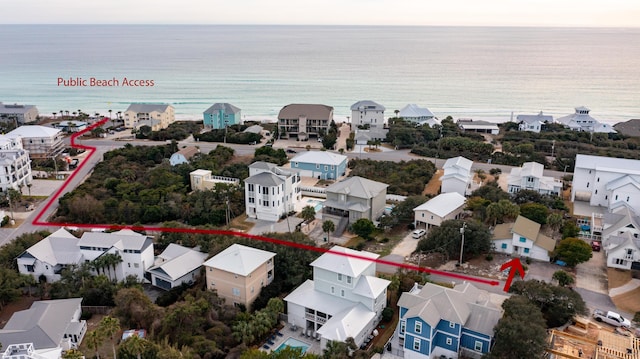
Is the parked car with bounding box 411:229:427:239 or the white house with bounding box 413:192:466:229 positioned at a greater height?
the white house with bounding box 413:192:466:229

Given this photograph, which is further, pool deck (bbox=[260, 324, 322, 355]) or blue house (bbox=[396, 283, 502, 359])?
pool deck (bbox=[260, 324, 322, 355])

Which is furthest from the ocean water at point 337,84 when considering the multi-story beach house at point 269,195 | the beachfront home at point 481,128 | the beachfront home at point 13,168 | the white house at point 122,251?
the white house at point 122,251

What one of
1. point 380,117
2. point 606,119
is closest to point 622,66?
point 606,119

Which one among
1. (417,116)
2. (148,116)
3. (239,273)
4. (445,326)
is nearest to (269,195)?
(239,273)

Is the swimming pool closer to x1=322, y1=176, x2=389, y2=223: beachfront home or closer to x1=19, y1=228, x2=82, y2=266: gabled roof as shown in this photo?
x1=322, y1=176, x2=389, y2=223: beachfront home

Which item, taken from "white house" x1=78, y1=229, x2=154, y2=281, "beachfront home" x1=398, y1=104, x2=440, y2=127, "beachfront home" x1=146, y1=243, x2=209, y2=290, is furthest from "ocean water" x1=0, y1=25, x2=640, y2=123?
"white house" x1=78, y1=229, x2=154, y2=281

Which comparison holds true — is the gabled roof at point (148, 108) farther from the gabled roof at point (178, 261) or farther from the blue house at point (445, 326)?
the blue house at point (445, 326)

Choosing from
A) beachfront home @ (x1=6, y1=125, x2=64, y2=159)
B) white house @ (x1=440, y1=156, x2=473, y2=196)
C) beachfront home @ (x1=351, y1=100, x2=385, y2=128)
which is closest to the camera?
white house @ (x1=440, y1=156, x2=473, y2=196)
